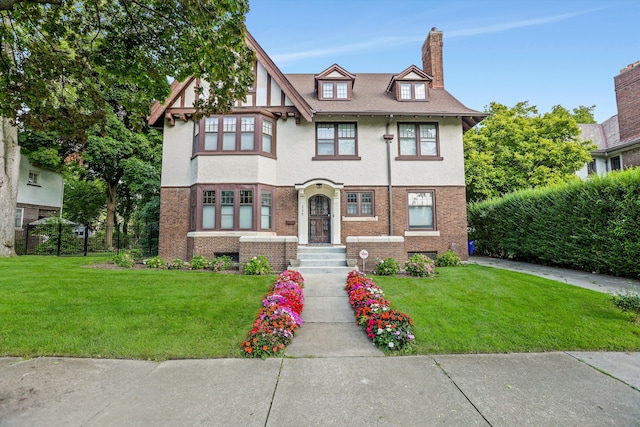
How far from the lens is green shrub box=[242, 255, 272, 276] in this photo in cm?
1019

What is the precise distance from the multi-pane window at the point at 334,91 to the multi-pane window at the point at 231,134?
352 cm

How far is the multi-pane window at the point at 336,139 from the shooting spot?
13789mm

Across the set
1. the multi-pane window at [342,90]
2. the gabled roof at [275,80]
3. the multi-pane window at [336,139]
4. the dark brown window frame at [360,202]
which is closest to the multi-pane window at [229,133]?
the gabled roof at [275,80]

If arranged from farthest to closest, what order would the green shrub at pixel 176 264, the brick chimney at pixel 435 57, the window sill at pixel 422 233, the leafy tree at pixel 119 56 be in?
the brick chimney at pixel 435 57 → the window sill at pixel 422 233 → the green shrub at pixel 176 264 → the leafy tree at pixel 119 56

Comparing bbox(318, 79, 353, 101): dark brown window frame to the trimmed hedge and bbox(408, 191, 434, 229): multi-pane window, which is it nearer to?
bbox(408, 191, 434, 229): multi-pane window

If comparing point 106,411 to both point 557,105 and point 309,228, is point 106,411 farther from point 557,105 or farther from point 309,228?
point 557,105

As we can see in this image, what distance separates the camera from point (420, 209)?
13.7 m

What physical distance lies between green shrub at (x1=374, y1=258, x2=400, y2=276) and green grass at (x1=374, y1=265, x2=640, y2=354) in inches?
35.0

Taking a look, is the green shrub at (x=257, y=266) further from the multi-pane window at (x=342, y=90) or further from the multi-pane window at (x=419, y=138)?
the multi-pane window at (x=342, y=90)

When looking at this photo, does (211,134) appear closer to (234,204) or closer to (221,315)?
(234,204)

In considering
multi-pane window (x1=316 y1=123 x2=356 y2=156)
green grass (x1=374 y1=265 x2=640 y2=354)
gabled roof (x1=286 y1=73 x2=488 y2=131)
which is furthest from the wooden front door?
green grass (x1=374 y1=265 x2=640 y2=354)

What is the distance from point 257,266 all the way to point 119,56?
21.9ft

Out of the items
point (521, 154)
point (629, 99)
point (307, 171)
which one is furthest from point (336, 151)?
point (629, 99)

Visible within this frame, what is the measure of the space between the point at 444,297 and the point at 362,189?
6819 mm
